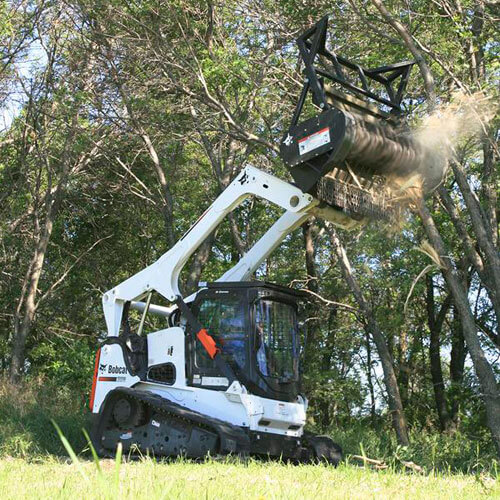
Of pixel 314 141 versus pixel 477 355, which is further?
pixel 477 355

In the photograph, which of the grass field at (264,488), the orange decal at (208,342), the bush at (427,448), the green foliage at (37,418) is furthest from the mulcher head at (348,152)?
the green foliage at (37,418)

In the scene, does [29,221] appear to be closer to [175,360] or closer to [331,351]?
[331,351]

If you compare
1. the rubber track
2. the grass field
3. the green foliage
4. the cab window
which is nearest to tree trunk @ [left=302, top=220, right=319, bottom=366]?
the green foliage

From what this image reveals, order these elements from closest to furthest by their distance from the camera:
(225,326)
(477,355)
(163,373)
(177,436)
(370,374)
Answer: (177,436)
(225,326)
(163,373)
(477,355)
(370,374)

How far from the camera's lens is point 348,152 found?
9086 millimetres

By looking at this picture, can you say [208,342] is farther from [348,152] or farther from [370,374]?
[370,374]

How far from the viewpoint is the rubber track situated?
9555mm

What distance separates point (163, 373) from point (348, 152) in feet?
14.8

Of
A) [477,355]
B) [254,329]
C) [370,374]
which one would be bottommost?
[370,374]

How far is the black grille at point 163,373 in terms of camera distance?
11.1m

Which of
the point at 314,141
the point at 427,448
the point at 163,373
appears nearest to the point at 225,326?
the point at 163,373

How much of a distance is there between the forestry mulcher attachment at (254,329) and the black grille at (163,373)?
0.9 inches

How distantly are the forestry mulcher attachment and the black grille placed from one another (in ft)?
0.08

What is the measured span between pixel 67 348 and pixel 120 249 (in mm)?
3662
